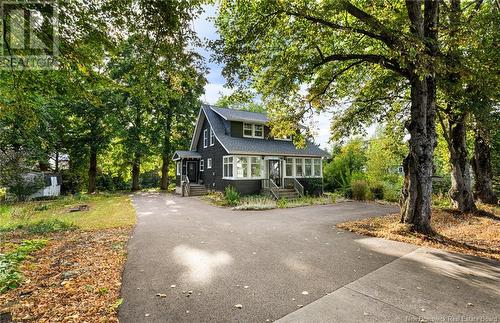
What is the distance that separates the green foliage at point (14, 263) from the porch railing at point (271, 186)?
13576 millimetres

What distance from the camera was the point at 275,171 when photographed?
2052 cm

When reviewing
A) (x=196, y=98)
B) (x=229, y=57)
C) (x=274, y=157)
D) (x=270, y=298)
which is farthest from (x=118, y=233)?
(x=196, y=98)

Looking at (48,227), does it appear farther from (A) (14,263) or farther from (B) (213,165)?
(B) (213,165)

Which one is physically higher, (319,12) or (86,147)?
(319,12)

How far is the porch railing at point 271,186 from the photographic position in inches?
713

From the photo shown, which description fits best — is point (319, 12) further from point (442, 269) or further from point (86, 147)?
point (86, 147)

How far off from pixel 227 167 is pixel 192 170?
7048 millimetres

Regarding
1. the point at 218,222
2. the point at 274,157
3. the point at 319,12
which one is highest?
the point at 319,12

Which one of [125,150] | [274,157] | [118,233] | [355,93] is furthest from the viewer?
[125,150]

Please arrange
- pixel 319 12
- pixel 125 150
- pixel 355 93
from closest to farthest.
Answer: pixel 319 12
pixel 355 93
pixel 125 150

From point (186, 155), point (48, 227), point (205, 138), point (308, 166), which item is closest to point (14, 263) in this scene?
point (48, 227)

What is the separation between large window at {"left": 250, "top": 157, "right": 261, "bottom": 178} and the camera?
62.7ft

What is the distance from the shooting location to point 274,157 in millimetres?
20094

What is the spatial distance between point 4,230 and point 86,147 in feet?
56.1
